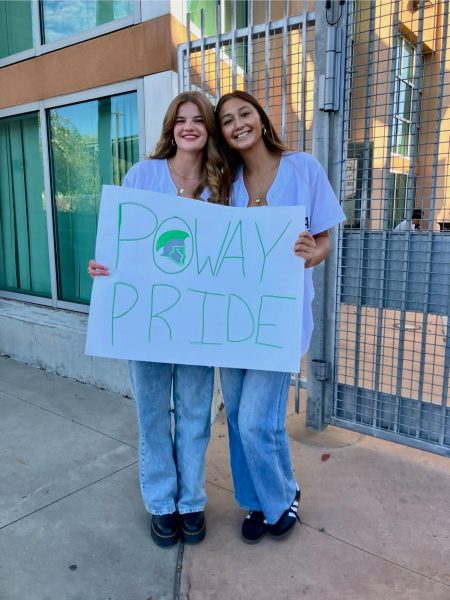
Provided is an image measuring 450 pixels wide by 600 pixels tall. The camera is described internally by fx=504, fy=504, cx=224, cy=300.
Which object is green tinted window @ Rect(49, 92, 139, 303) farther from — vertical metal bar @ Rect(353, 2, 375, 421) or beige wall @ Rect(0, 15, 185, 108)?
vertical metal bar @ Rect(353, 2, 375, 421)

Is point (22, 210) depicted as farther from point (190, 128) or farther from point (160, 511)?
point (160, 511)

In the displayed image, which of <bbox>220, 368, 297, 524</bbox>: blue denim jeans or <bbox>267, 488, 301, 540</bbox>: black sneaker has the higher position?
<bbox>220, 368, 297, 524</bbox>: blue denim jeans

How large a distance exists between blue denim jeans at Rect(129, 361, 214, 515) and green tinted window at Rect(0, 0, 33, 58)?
3.85 meters

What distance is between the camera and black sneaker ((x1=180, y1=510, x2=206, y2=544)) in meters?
2.19

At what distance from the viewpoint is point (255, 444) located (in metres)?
2.07

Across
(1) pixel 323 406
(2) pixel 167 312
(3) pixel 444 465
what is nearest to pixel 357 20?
(2) pixel 167 312

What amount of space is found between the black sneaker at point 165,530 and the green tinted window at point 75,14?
139 inches

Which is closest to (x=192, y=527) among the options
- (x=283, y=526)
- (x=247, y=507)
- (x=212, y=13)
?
(x=247, y=507)

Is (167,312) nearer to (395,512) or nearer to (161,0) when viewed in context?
(395,512)

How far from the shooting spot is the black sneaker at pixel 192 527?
219cm

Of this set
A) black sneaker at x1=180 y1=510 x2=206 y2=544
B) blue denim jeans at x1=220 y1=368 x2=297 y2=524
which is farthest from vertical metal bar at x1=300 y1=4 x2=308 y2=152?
black sneaker at x1=180 y1=510 x2=206 y2=544

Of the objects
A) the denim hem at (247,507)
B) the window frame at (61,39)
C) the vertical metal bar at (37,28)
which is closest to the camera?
the denim hem at (247,507)

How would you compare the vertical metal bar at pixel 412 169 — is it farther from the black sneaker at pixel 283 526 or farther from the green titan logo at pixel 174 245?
the green titan logo at pixel 174 245

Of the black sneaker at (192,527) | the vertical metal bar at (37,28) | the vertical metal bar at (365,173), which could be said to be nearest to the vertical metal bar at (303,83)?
the vertical metal bar at (365,173)
